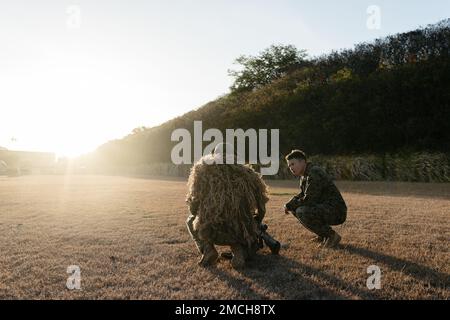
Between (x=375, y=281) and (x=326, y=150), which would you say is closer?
(x=375, y=281)

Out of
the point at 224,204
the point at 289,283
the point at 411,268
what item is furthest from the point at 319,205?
the point at 289,283

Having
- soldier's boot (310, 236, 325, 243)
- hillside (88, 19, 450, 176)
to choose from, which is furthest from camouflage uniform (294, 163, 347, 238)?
hillside (88, 19, 450, 176)

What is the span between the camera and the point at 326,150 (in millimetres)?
18234

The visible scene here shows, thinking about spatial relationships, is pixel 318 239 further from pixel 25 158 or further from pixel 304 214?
pixel 25 158

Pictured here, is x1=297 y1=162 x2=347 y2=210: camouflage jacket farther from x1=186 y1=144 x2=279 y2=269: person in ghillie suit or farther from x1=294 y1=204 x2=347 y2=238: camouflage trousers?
x1=186 y1=144 x2=279 y2=269: person in ghillie suit

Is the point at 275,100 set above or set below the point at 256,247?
above

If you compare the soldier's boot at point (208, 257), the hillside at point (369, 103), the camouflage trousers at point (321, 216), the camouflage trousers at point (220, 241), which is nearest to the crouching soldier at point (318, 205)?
the camouflage trousers at point (321, 216)

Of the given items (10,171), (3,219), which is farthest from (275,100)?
(10,171)

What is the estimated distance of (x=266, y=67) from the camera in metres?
33.7

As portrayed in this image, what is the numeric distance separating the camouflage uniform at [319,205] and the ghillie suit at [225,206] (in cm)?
89

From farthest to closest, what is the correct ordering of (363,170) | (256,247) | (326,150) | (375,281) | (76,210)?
(326,150)
(363,170)
(76,210)
(256,247)
(375,281)

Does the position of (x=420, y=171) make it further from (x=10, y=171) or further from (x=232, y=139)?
(x=10, y=171)

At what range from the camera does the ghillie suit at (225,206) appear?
4762 millimetres

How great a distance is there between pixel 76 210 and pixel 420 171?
12.2m
